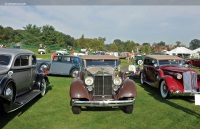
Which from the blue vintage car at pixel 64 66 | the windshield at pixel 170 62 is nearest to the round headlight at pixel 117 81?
the windshield at pixel 170 62

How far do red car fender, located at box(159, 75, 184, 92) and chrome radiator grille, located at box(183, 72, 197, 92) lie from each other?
0.61 feet

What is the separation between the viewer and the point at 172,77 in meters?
7.65

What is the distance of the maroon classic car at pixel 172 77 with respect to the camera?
7.08 m

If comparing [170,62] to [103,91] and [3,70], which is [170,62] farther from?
[3,70]

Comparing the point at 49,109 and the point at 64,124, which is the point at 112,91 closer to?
the point at 64,124

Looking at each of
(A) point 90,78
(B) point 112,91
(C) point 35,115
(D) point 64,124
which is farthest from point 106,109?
(C) point 35,115

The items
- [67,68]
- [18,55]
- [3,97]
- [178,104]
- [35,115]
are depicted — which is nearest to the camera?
[3,97]

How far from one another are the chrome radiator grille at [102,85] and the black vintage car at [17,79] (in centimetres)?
210

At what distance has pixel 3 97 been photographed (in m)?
4.20

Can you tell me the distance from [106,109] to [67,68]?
24.9ft

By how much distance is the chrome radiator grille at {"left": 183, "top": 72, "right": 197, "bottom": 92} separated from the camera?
709 centimetres

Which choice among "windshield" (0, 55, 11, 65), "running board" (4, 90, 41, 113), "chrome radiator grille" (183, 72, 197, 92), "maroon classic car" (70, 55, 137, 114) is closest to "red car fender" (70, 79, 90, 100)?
"maroon classic car" (70, 55, 137, 114)

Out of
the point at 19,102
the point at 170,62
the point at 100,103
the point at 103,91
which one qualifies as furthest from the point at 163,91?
the point at 19,102

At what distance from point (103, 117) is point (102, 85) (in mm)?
939
